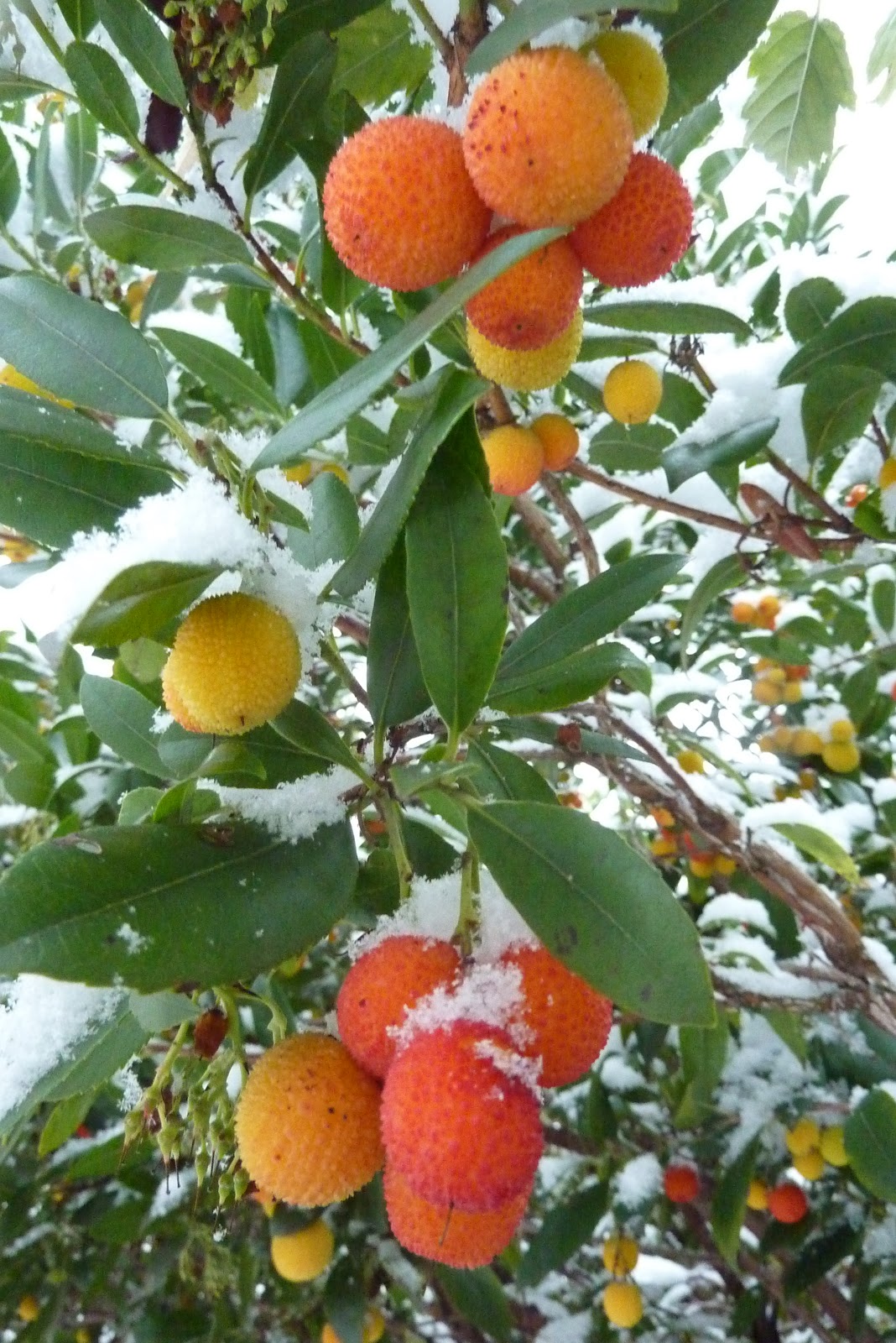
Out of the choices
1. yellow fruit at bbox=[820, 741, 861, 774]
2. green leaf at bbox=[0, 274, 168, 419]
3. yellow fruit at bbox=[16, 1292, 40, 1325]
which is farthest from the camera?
yellow fruit at bbox=[820, 741, 861, 774]

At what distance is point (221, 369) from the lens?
104cm

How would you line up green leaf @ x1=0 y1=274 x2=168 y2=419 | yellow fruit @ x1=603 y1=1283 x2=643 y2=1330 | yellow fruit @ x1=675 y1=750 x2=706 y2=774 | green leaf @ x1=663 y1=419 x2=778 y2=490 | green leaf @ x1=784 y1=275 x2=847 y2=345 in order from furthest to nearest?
yellow fruit @ x1=675 y1=750 x2=706 y2=774 → yellow fruit @ x1=603 y1=1283 x2=643 y2=1330 → green leaf @ x1=784 y1=275 x2=847 y2=345 → green leaf @ x1=663 y1=419 x2=778 y2=490 → green leaf @ x1=0 y1=274 x2=168 y2=419

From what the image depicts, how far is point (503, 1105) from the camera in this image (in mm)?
514

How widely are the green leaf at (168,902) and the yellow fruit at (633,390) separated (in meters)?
0.63

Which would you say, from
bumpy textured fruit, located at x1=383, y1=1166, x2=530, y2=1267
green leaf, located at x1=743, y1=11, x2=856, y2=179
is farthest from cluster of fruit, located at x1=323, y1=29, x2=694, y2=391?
green leaf, located at x1=743, y1=11, x2=856, y2=179

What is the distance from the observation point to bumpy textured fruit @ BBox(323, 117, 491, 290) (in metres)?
0.58

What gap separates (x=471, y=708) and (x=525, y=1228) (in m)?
1.89

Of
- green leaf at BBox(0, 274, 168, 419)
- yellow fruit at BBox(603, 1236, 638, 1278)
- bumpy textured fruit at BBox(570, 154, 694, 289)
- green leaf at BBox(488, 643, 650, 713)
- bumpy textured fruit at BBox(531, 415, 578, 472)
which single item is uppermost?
bumpy textured fruit at BBox(570, 154, 694, 289)

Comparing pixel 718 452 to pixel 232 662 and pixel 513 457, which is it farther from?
pixel 232 662

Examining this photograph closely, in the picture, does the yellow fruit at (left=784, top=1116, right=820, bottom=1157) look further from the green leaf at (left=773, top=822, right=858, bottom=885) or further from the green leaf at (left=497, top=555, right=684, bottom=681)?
the green leaf at (left=497, top=555, right=684, bottom=681)

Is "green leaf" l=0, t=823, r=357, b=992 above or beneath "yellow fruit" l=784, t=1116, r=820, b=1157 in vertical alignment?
above

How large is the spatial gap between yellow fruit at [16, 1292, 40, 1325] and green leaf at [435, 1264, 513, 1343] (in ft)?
2.62

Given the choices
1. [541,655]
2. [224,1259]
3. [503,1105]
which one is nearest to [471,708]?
[541,655]

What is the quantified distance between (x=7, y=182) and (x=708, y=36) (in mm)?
897
